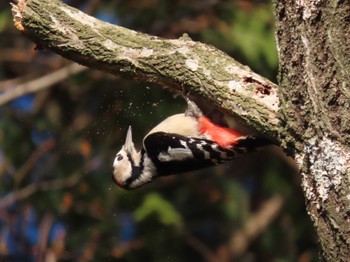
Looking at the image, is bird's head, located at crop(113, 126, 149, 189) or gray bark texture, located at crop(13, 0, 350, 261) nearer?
gray bark texture, located at crop(13, 0, 350, 261)

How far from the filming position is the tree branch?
11.9 ft

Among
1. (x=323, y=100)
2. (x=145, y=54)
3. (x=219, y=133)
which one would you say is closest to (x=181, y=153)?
(x=219, y=133)

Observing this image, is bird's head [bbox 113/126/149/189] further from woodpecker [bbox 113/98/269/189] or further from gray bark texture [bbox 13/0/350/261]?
gray bark texture [bbox 13/0/350/261]

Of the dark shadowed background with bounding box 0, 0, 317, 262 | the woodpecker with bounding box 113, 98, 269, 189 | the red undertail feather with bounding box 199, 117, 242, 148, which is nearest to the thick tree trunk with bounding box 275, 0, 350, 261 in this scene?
the woodpecker with bounding box 113, 98, 269, 189

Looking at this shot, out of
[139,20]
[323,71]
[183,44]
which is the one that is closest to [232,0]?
[139,20]

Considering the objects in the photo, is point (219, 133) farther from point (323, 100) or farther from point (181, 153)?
point (323, 100)

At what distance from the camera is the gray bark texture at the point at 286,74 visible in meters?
3.23

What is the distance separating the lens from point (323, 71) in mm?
3232

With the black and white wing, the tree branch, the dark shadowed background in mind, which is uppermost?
the tree branch

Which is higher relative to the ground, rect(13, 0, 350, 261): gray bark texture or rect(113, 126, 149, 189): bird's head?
rect(13, 0, 350, 261): gray bark texture

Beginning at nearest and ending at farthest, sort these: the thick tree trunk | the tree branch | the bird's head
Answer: the thick tree trunk < the tree branch < the bird's head

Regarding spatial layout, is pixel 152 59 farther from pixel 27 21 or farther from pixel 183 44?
pixel 27 21

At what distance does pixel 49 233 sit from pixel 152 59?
3340 millimetres

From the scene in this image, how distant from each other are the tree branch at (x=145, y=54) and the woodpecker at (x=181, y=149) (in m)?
0.80
